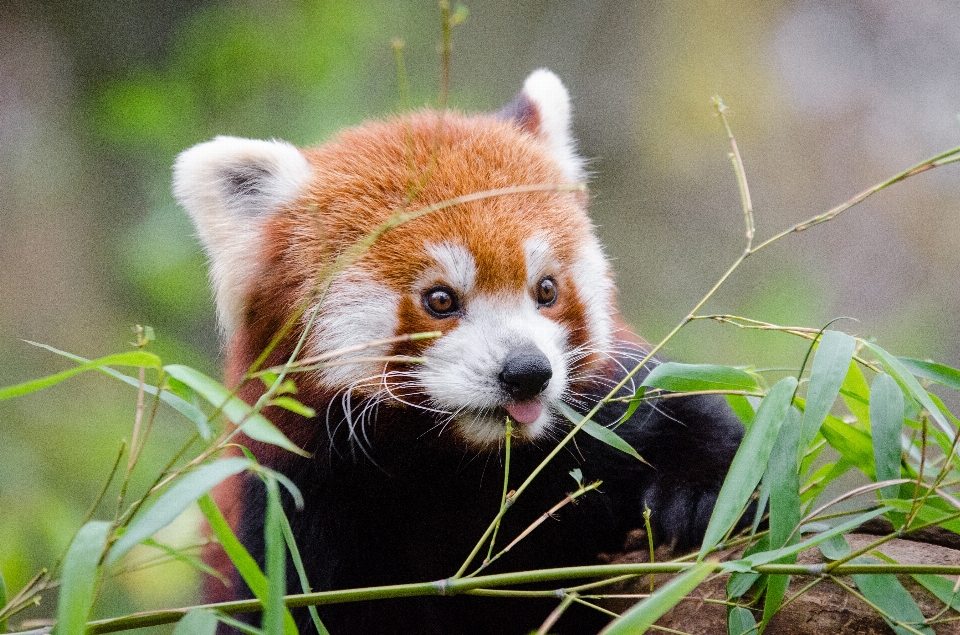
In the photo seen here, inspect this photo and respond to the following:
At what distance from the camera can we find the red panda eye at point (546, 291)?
198 centimetres

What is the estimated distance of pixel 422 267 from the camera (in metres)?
1.89

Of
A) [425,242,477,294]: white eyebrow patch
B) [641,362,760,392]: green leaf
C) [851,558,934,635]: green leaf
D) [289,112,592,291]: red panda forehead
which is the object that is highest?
[289,112,592,291]: red panda forehead

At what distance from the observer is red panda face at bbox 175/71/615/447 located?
181 cm

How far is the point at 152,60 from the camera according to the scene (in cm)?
425

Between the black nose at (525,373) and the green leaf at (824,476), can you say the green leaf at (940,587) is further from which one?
the black nose at (525,373)

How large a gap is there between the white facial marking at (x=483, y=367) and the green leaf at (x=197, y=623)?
0.65m

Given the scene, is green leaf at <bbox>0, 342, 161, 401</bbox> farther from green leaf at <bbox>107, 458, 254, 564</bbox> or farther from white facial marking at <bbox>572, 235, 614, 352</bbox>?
white facial marking at <bbox>572, 235, 614, 352</bbox>

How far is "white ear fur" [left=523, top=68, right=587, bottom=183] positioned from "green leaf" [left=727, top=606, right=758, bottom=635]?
127 centimetres

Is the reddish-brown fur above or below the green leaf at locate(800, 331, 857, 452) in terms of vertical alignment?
above

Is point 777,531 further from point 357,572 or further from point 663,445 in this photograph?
point 357,572

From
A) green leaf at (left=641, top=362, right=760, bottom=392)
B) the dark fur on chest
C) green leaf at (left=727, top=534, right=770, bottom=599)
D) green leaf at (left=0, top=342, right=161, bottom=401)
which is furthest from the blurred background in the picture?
green leaf at (left=727, top=534, right=770, bottom=599)

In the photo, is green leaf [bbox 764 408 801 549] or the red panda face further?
the red panda face

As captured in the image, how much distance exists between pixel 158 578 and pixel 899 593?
3.33 metres

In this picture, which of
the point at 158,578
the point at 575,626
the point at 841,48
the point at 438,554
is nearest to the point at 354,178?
the point at 438,554
